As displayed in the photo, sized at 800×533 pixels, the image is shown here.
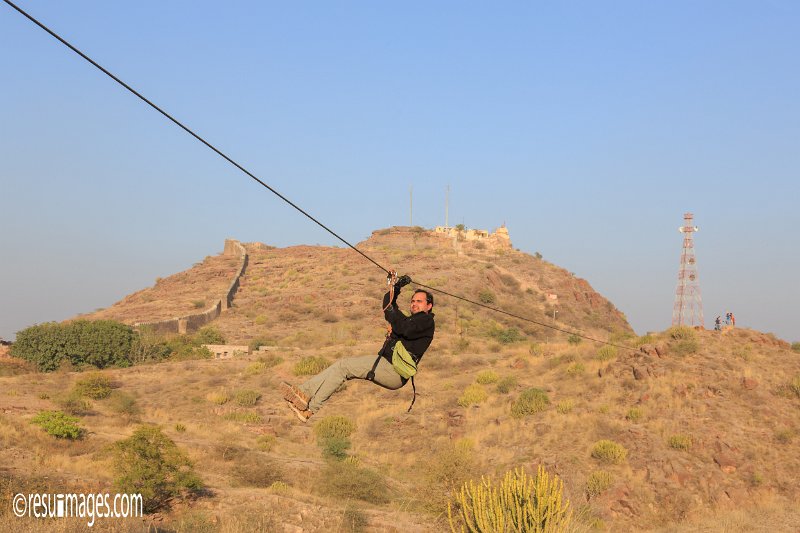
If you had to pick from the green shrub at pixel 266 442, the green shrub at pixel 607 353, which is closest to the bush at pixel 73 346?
the green shrub at pixel 266 442

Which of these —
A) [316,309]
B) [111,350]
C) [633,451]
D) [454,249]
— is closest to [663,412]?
[633,451]

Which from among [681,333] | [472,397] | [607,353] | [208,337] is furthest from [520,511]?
[208,337]

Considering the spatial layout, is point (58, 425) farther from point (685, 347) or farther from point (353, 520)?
point (685, 347)

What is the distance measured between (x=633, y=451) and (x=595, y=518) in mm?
6303

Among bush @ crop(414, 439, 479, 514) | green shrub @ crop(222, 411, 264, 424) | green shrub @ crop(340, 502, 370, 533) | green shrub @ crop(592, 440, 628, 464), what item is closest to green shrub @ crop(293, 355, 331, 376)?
green shrub @ crop(222, 411, 264, 424)

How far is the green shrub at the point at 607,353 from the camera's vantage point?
44250 mm

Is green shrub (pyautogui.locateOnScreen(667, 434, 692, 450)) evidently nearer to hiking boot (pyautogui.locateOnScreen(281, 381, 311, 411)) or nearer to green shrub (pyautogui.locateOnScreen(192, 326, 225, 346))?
hiking boot (pyautogui.locateOnScreen(281, 381, 311, 411))

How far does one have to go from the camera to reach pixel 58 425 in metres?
31.1

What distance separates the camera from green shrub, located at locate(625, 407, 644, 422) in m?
35.2

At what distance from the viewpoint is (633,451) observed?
32.3 meters

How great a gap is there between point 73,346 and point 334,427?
106 feet

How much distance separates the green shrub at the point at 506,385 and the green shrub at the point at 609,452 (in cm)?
1052

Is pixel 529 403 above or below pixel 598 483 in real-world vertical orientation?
above

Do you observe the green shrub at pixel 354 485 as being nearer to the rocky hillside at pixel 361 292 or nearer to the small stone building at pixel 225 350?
the rocky hillside at pixel 361 292
